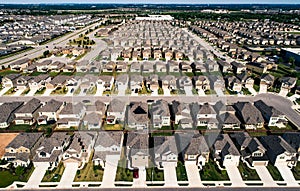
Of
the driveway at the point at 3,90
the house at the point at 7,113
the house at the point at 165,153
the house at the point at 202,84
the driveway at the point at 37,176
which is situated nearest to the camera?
the driveway at the point at 37,176

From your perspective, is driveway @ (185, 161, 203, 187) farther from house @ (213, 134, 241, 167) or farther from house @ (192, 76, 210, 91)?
house @ (192, 76, 210, 91)

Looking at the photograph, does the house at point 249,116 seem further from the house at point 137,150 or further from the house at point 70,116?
the house at point 70,116

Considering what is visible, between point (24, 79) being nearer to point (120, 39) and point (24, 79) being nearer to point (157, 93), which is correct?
point (157, 93)

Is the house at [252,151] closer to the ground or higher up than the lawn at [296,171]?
higher up

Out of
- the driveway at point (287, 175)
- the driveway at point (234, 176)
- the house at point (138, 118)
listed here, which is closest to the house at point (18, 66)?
the house at point (138, 118)

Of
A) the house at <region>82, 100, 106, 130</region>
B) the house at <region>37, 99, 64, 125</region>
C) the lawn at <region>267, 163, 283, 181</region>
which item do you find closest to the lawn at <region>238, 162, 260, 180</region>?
the lawn at <region>267, 163, 283, 181</region>

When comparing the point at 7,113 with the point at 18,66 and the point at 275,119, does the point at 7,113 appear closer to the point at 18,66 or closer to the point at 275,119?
the point at 18,66

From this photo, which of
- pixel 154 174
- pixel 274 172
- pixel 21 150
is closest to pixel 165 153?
pixel 154 174
